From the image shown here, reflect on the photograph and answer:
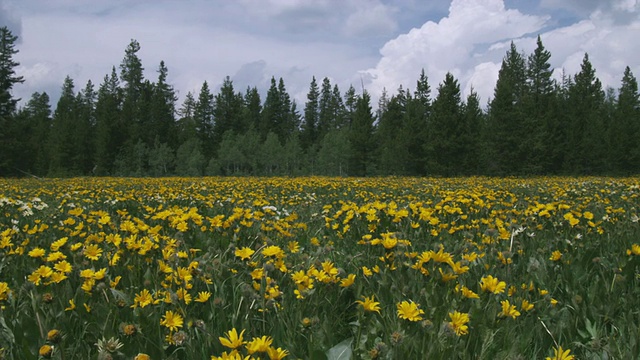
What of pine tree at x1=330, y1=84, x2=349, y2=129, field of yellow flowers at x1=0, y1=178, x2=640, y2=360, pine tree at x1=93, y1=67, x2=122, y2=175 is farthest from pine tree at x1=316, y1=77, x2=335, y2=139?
field of yellow flowers at x1=0, y1=178, x2=640, y2=360

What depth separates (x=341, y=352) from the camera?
1530 mm

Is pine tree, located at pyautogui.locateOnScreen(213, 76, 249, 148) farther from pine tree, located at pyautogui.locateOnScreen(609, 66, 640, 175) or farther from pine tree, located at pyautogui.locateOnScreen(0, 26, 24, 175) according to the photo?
pine tree, located at pyautogui.locateOnScreen(609, 66, 640, 175)

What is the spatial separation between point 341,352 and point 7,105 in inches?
1893

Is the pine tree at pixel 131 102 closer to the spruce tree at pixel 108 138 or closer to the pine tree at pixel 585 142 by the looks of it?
the spruce tree at pixel 108 138

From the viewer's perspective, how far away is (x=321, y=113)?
259 feet

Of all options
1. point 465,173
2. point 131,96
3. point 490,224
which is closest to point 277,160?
point 465,173

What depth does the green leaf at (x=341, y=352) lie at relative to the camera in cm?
151

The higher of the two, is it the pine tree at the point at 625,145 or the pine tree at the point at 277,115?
the pine tree at the point at 277,115

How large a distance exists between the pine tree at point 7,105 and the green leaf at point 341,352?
4234 centimetres

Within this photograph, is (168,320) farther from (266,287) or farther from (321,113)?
(321,113)

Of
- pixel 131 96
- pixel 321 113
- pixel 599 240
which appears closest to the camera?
pixel 599 240

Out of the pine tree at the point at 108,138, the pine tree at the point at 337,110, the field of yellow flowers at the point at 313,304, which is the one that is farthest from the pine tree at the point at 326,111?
the field of yellow flowers at the point at 313,304

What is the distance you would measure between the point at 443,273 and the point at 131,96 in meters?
69.2

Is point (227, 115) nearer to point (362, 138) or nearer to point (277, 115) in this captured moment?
point (277, 115)
